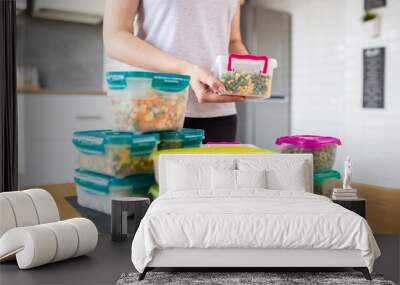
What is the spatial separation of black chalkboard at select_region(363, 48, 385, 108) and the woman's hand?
281 cm

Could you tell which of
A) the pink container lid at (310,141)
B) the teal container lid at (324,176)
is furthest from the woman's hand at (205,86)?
the teal container lid at (324,176)

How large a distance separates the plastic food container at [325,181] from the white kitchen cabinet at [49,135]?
8.01 ft

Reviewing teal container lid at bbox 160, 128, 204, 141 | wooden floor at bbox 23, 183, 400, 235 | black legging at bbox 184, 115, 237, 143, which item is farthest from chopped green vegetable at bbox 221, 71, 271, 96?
wooden floor at bbox 23, 183, 400, 235

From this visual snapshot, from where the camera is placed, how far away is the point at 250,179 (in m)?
2.87

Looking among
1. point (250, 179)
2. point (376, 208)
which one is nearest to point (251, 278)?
point (250, 179)

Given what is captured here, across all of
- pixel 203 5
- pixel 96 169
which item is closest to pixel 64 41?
pixel 96 169

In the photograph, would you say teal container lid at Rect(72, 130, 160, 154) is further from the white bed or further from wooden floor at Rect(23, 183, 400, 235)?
the white bed

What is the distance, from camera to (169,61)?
253 centimetres

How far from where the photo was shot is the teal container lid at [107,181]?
293 centimetres

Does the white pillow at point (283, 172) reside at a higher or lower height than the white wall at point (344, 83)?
lower

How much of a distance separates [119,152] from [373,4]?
314 cm

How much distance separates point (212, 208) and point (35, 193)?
90 centimetres

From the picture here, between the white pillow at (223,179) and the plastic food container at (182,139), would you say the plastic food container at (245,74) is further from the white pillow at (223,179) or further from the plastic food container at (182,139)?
the white pillow at (223,179)

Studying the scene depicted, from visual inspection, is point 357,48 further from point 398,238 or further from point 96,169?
point 96,169
